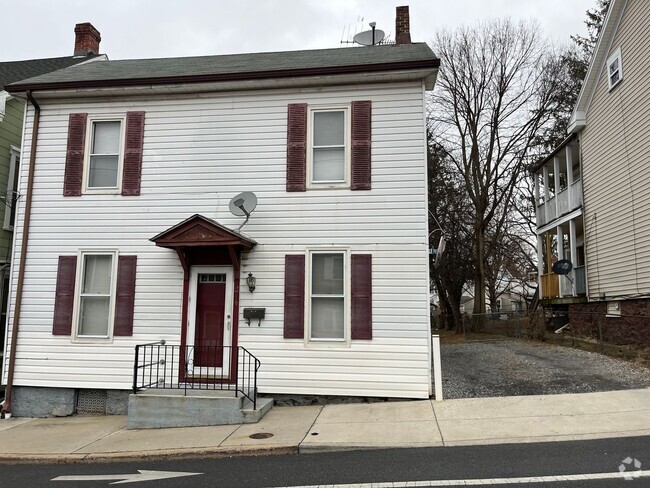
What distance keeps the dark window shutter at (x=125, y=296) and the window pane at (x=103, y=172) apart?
1.64 meters

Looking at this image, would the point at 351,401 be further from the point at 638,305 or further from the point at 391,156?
the point at 638,305

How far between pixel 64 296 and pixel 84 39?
11104mm

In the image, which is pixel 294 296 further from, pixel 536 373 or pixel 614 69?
pixel 614 69

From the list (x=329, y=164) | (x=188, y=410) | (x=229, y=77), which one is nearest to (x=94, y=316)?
(x=188, y=410)

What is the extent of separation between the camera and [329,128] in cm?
978

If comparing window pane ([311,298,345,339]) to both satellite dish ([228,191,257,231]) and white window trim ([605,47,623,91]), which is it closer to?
satellite dish ([228,191,257,231])

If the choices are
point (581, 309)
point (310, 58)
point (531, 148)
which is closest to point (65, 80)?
point (310, 58)

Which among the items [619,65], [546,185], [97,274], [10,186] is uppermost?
[619,65]

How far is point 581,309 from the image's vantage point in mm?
16766

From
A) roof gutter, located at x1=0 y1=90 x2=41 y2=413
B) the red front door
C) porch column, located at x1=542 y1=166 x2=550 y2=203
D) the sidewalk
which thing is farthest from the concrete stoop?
porch column, located at x1=542 y1=166 x2=550 y2=203

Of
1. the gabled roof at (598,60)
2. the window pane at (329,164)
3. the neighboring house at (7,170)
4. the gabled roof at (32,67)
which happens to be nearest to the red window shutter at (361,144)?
the window pane at (329,164)

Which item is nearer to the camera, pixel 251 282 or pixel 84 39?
pixel 251 282

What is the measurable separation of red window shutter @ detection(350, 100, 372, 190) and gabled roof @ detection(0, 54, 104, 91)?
10.2 m

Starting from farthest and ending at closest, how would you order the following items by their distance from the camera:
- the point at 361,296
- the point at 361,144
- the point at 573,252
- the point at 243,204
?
1. the point at 573,252
2. the point at 361,144
3. the point at 243,204
4. the point at 361,296
